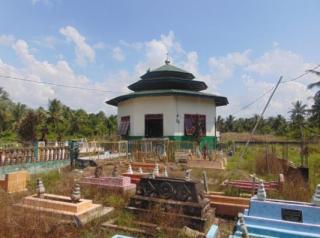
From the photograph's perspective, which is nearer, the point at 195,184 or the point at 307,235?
the point at 307,235

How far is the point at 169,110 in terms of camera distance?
1903 cm

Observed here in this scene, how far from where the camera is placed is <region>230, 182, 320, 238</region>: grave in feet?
15.2

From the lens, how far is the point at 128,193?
786 centimetres

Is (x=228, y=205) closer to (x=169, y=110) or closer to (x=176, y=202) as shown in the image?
(x=176, y=202)

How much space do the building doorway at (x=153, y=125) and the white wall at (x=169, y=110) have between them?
0.28m

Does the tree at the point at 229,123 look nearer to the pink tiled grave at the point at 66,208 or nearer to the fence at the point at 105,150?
the fence at the point at 105,150

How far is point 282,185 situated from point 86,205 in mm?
5193

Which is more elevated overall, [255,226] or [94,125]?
[94,125]

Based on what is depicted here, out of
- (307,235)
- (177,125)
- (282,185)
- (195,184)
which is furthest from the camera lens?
(177,125)

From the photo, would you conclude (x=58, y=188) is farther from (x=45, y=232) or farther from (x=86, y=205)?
(x=45, y=232)

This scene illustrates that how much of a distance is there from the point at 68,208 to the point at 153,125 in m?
16.3

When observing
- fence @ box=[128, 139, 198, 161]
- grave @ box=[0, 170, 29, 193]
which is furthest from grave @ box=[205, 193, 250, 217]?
fence @ box=[128, 139, 198, 161]

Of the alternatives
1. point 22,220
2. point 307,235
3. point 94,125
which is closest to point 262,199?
point 307,235

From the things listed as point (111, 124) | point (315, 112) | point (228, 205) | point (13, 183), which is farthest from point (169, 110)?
point (111, 124)
